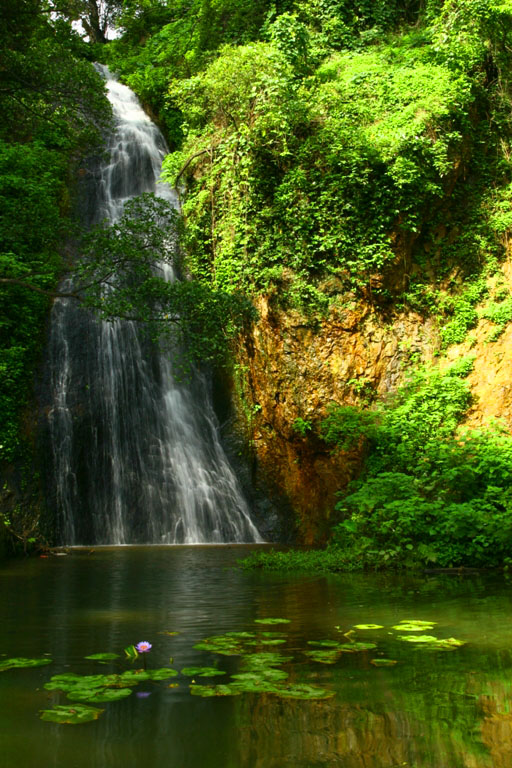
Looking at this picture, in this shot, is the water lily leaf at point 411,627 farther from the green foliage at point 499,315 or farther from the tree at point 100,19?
the tree at point 100,19

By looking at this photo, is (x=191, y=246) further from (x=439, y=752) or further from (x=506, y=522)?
(x=439, y=752)

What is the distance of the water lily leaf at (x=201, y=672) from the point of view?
12.9 ft

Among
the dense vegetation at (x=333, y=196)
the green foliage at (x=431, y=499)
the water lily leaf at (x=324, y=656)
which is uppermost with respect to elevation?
the dense vegetation at (x=333, y=196)

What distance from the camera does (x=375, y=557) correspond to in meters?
8.72

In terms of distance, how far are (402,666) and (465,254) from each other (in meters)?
11.4

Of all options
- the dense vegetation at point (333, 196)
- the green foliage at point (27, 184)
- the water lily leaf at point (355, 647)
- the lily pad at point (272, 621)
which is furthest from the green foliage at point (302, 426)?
the water lily leaf at point (355, 647)

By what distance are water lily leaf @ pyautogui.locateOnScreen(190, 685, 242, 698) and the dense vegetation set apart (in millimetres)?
6343

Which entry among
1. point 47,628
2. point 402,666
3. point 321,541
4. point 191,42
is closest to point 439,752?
point 402,666

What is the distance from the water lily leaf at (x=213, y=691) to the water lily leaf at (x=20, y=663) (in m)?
1.13

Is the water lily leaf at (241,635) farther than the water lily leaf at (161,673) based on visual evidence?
Yes

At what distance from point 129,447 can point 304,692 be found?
1100 centimetres

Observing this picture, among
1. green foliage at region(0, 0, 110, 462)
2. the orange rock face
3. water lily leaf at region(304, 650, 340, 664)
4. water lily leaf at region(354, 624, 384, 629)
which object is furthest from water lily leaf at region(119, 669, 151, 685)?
the orange rock face

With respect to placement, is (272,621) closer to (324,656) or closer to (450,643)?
(324,656)

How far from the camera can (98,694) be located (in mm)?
3572
